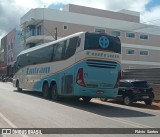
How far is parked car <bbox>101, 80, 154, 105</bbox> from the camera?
19.8m

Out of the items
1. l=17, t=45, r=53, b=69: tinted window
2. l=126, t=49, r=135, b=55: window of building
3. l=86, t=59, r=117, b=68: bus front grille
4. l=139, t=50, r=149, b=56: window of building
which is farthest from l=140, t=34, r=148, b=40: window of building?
l=86, t=59, r=117, b=68: bus front grille

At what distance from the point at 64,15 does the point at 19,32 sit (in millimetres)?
22597

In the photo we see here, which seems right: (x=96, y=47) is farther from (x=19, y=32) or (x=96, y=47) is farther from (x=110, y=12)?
(x=19, y=32)

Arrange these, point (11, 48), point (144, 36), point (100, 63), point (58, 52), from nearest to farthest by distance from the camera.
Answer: point (100, 63) < point (58, 52) < point (144, 36) < point (11, 48)

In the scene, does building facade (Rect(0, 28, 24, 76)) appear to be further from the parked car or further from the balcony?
the parked car

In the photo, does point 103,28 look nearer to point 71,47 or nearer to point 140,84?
point 140,84

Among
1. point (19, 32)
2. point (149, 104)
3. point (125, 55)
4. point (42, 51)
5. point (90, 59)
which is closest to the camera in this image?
point (90, 59)

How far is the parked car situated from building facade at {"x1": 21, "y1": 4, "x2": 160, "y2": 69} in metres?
36.5

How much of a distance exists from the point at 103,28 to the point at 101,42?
46.0 metres

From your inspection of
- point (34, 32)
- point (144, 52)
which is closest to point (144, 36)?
point (144, 52)

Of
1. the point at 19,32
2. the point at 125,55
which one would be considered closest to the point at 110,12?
the point at 125,55

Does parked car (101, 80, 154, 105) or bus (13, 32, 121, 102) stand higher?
bus (13, 32, 121, 102)

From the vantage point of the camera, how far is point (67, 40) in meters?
19.3

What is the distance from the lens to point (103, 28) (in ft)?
208
